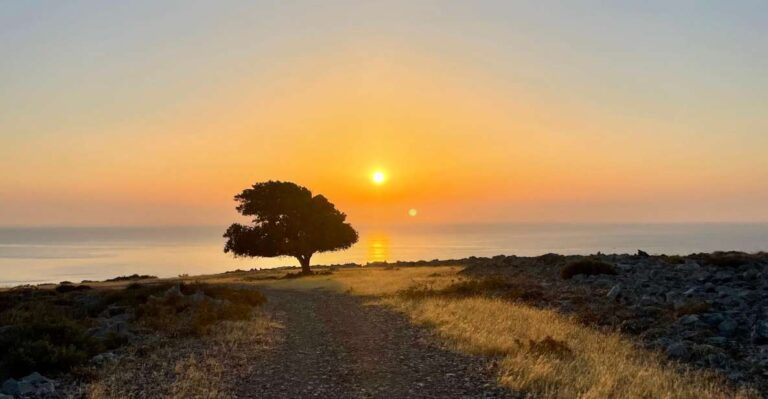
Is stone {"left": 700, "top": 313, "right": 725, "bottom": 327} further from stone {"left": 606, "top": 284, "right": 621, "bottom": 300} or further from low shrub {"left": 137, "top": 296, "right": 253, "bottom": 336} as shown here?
low shrub {"left": 137, "top": 296, "right": 253, "bottom": 336}

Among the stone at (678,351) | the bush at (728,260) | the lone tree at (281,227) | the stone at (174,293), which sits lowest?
the stone at (678,351)

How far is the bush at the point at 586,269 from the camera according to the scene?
37938mm

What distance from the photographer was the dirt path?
Answer: 495 inches

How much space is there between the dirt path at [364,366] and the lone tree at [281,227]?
134ft

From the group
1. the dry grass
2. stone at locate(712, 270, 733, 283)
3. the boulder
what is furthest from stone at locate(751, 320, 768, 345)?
the boulder

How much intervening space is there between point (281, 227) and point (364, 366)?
5111cm

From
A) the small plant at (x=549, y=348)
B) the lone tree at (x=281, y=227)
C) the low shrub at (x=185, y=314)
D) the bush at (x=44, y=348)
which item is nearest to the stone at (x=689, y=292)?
the small plant at (x=549, y=348)

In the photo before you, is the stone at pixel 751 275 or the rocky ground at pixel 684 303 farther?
the stone at pixel 751 275

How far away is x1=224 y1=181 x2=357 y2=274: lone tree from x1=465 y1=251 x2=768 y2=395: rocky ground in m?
27.3

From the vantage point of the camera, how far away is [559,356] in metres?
15.0

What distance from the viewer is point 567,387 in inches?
460

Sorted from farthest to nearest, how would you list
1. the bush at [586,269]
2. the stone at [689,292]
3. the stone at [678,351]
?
the bush at [586,269]
the stone at [689,292]
the stone at [678,351]

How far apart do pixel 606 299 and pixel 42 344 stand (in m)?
24.6

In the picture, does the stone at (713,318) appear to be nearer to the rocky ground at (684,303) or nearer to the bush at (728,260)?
the rocky ground at (684,303)
